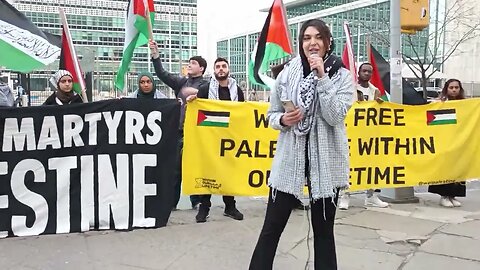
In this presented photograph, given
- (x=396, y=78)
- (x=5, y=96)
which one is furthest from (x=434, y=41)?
(x=5, y=96)

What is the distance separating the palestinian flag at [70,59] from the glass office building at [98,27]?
5.13 ft

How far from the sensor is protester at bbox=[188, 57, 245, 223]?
19.5ft

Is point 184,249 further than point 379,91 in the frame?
No

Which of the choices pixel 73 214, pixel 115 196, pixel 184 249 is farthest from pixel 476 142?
pixel 73 214

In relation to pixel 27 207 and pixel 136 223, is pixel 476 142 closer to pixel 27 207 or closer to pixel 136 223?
pixel 136 223

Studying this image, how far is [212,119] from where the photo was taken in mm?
5828

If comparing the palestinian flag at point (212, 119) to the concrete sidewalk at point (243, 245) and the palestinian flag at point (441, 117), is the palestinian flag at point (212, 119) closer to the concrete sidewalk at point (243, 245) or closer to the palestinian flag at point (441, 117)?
the concrete sidewalk at point (243, 245)

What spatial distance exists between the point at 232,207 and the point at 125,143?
1475 mm

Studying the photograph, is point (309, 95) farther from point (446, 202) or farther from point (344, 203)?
point (446, 202)

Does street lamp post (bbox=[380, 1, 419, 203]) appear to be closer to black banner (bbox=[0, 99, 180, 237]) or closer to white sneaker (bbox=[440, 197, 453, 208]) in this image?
white sneaker (bbox=[440, 197, 453, 208])

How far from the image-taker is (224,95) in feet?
19.9

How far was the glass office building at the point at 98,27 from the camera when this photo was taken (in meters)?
15.1

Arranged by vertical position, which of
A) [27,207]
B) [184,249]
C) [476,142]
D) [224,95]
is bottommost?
[184,249]

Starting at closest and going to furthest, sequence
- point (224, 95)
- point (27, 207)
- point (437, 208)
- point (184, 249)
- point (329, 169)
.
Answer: point (329, 169), point (184, 249), point (27, 207), point (224, 95), point (437, 208)
